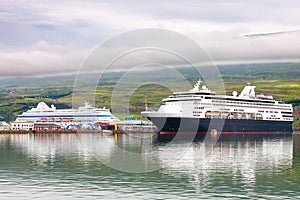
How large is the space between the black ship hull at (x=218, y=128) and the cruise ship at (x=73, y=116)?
4080 cm

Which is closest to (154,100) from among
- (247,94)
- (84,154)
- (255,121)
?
(247,94)

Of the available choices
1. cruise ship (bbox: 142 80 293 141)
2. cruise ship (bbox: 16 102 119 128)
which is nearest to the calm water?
cruise ship (bbox: 142 80 293 141)

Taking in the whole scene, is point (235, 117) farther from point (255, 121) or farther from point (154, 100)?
point (154, 100)

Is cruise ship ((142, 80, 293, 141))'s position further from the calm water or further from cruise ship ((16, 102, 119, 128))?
the calm water

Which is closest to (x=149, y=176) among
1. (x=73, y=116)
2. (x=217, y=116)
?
(x=217, y=116)

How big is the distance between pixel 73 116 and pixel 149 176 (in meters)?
111

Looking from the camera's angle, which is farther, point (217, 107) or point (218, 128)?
point (217, 107)

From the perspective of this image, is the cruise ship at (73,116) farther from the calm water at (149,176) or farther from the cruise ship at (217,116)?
the calm water at (149,176)

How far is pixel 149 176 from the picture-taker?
38.8m

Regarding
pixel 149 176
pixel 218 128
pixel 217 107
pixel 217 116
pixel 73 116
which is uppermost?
pixel 217 107

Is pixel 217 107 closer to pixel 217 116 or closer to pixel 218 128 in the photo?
pixel 217 116

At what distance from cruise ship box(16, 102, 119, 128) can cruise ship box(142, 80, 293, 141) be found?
126 feet

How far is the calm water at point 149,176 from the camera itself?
105 ft

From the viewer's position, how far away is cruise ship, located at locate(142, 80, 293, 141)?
328ft
